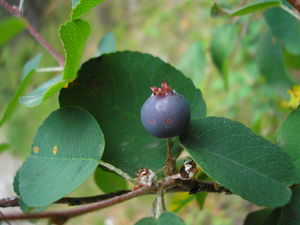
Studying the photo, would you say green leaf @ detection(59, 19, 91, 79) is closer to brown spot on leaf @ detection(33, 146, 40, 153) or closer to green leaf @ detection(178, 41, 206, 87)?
brown spot on leaf @ detection(33, 146, 40, 153)

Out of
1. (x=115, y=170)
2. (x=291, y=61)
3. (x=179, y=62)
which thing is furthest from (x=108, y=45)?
(x=179, y=62)

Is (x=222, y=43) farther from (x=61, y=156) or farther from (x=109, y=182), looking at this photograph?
(x=61, y=156)

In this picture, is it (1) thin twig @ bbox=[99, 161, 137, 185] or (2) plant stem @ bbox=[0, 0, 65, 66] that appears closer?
(1) thin twig @ bbox=[99, 161, 137, 185]

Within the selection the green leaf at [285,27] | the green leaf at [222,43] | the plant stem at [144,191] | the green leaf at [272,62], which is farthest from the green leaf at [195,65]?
the plant stem at [144,191]

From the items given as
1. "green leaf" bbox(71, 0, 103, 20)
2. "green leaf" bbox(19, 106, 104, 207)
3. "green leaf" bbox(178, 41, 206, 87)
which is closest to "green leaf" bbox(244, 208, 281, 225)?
"green leaf" bbox(19, 106, 104, 207)

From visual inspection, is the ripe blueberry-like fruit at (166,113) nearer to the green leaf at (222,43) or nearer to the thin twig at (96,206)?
the thin twig at (96,206)

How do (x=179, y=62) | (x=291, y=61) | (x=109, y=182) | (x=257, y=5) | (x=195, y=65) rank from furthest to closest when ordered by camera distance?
(x=179, y=62), (x=195, y=65), (x=291, y=61), (x=109, y=182), (x=257, y=5)
